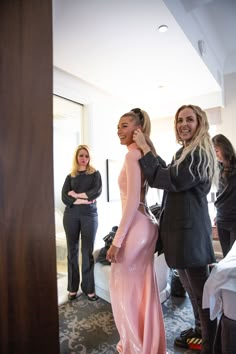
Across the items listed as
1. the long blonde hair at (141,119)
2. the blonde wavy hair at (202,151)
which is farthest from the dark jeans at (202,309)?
the long blonde hair at (141,119)

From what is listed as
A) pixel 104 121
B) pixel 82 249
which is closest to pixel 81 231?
pixel 82 249

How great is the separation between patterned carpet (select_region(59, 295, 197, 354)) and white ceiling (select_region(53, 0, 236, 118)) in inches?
95.8

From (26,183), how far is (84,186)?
1826mm

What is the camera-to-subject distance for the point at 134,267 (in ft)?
3.99

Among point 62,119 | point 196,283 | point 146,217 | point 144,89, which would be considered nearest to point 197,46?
point 144,89

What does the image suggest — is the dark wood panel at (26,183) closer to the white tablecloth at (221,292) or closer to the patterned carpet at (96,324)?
the white tablecloth at (221,292)

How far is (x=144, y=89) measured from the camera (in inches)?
128

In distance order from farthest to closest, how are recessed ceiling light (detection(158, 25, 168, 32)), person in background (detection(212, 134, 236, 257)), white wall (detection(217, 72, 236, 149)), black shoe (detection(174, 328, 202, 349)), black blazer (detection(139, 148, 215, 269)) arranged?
1. white wall (detection(217, 72, 236, 149))
2. person in background (detection(212, 134, 236, 257))
3. recessed ceiling light (detection(158, 25, 168, 32))
4. black shoe (detection(174, 328, 202, 349))
5. black blazer (detection(139, 148, 215, 269))

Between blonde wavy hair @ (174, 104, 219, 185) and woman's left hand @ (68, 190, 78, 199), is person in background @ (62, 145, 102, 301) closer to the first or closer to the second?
woman's left hand @ (68, 190, 78, 199)

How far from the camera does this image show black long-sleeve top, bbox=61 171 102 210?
2.33 metres

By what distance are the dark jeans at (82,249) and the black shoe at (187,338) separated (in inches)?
38.1

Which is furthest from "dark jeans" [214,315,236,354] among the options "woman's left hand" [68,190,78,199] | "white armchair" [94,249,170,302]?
"woman's left hand" [68,190,78,199]

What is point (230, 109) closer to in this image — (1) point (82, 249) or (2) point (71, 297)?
(1) point (82, 249)

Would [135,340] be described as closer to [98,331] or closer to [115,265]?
[115,265]
